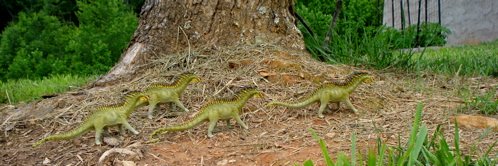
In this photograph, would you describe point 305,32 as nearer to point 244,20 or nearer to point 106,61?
point 244,20

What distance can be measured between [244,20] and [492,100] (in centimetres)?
180

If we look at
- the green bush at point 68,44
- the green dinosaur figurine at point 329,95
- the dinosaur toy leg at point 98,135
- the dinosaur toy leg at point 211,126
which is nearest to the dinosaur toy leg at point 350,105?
the green dinosaur figurine at point 329,95

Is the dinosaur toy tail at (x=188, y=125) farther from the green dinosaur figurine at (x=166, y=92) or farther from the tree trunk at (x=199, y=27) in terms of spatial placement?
the tree trunk at (x=199, y=27)

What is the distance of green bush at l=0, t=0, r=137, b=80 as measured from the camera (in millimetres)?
11133

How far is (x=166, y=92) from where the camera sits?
4137 mm

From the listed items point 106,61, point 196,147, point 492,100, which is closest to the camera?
point 196,147

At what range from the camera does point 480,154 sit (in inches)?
127

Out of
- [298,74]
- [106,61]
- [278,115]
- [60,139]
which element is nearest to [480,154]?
[278,115]

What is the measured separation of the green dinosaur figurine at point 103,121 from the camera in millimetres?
3752

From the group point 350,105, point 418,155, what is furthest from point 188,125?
point 418,155

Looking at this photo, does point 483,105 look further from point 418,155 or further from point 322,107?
point 418,155

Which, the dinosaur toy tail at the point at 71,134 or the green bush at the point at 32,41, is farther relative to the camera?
the green bush at the point at 32,41

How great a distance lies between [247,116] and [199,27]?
48.7 inches

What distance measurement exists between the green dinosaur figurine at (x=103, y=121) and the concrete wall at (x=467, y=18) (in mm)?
11416
